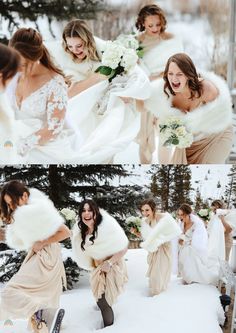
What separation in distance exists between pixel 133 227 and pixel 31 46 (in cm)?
109

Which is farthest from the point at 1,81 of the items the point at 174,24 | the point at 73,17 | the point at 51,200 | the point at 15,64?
the point at 174,24

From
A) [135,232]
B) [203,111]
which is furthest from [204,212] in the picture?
[203,111]

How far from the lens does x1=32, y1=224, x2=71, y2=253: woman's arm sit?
271cm

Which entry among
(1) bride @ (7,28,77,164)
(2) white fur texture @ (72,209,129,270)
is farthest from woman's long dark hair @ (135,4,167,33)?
(2) white fur texture @ (72,209,129,270)

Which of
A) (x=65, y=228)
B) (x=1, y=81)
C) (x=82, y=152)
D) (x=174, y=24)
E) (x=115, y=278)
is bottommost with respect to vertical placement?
(x=115, y=278)

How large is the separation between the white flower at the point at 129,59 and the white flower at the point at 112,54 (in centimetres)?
2

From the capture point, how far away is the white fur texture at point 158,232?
109 inches

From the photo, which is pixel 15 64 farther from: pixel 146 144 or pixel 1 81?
pixel 146 144

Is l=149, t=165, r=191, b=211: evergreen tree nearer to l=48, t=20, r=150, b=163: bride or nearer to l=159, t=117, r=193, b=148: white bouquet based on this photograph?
l=159, t=117, r=193, b=148: white bouquet

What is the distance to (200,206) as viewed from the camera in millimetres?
2826

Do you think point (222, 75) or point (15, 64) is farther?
point (222, 75)

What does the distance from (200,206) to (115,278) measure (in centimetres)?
61

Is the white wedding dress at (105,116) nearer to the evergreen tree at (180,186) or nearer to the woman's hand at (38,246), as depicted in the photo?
the evergreen tree at (180,186)

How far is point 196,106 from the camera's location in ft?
9.00
